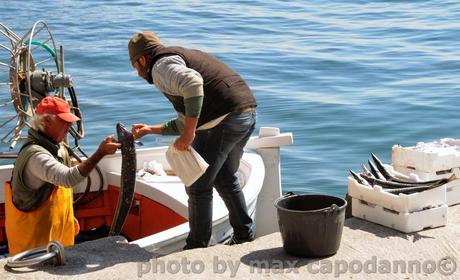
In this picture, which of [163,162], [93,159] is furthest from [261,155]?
[93,159]

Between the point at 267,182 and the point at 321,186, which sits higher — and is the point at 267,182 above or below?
above

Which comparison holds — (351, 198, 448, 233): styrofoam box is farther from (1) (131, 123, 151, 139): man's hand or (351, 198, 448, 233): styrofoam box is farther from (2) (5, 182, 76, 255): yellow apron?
(2) (5, 182, 76, 255): yellow apron

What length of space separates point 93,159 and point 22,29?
1707cm

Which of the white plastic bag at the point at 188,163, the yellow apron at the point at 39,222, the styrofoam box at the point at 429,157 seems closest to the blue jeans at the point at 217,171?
the white plastic bag at the point at 188,163

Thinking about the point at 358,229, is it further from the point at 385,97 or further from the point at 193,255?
the point at 385,97

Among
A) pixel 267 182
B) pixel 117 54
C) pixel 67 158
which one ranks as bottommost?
pixel 117 54

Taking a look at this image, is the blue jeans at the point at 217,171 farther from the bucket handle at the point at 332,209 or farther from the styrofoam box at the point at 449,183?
the styrofoam box at the point at 449,183

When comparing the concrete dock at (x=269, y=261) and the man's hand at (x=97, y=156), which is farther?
the man's hand at (x=97, y=156)

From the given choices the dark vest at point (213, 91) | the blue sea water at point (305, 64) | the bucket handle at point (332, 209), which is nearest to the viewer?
the bucket handle at point (332, 209)

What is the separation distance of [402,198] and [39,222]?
199 cm

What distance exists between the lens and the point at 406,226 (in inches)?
211

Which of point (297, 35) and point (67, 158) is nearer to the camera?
point (67, 158)

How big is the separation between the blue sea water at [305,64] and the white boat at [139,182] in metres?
3.79

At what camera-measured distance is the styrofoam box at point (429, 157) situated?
5941 millimetres
